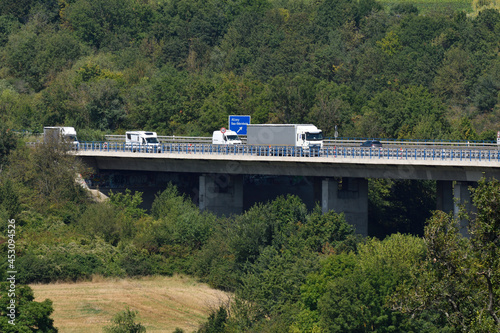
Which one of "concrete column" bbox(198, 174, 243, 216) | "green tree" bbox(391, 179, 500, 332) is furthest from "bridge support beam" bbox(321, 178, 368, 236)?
"green tree" bbox(391, 179, 500, 332)

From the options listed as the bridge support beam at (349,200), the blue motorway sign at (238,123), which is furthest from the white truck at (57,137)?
the bridge support beam at (349,200)

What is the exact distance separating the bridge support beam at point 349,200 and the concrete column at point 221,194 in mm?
10786

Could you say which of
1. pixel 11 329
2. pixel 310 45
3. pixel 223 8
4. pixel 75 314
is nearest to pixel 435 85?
pixel 310 45

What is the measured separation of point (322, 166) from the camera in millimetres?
71625

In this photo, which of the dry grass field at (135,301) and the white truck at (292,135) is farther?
the white truck at (292,135)

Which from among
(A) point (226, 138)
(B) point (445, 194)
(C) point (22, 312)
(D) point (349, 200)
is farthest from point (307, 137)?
(C) point (22, 312)

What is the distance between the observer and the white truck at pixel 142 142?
7944 cm

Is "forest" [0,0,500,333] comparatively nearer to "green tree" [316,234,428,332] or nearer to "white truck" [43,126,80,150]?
"green tree" [316,234,428,332]

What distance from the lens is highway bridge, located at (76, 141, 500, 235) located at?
214 feet

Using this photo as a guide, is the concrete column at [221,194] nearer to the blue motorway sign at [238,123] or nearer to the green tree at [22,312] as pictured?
the blue motorway sign at [238,123]

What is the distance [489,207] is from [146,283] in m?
41.7

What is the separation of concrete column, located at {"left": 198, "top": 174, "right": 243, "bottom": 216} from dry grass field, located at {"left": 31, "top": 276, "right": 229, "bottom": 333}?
14663mm

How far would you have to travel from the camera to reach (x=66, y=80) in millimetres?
117938

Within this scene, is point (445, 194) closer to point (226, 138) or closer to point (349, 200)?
point (349, 200)
